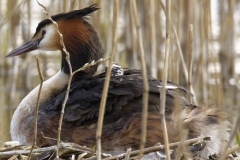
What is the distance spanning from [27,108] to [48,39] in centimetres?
75

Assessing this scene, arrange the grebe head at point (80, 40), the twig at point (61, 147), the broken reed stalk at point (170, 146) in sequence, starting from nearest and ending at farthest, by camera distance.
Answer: the broken reed stalk at point (170, 146), the twig at point (61, 147), the grebe head at point (80, 40)

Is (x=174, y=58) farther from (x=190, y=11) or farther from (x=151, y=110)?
(x=151, y=110)

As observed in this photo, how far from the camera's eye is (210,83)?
893 cm

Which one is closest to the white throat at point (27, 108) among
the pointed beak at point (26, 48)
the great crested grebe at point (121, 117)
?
the great crested grebe at point (121, 117)

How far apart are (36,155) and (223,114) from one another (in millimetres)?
1664

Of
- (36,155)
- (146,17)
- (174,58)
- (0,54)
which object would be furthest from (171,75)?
(0,54)

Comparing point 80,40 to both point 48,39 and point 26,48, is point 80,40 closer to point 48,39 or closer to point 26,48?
point 48,39

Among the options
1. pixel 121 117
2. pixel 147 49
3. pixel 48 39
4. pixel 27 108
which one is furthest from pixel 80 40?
pixel 147 49

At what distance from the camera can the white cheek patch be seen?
5.89m

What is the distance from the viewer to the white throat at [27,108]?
17.9 ft

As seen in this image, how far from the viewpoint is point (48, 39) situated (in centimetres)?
593

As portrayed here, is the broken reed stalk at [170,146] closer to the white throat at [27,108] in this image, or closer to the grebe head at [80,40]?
the white throat at [27,108]

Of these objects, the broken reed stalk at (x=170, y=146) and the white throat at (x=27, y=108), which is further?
the white throat at (x=27, y=108)

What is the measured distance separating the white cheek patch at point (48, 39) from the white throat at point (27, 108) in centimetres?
32
